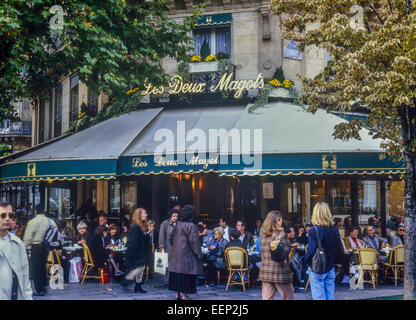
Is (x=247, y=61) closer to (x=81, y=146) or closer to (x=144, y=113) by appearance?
(x=144, y=113)

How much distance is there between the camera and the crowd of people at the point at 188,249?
4.79 metres

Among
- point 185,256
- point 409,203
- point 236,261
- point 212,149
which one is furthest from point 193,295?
point 409,203

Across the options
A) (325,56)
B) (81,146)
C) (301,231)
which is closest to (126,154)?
(81,146)

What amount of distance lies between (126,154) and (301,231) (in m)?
4.90

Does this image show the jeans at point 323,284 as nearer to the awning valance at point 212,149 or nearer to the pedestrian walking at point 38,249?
the awning valance at point 212,149

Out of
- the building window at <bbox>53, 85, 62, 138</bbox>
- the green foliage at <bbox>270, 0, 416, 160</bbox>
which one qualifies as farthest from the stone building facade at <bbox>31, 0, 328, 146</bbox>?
the building window at <bbox>53, 85, 62, 138</bbox>

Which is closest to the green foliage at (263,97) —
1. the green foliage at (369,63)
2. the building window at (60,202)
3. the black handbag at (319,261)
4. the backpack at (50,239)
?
the green foliage at (369,63)

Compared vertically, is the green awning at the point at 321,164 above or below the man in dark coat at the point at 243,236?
above

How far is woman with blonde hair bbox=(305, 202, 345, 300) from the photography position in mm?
7168

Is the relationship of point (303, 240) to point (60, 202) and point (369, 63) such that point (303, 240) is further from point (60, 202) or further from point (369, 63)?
point (60, 202)

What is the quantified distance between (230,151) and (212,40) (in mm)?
5000
